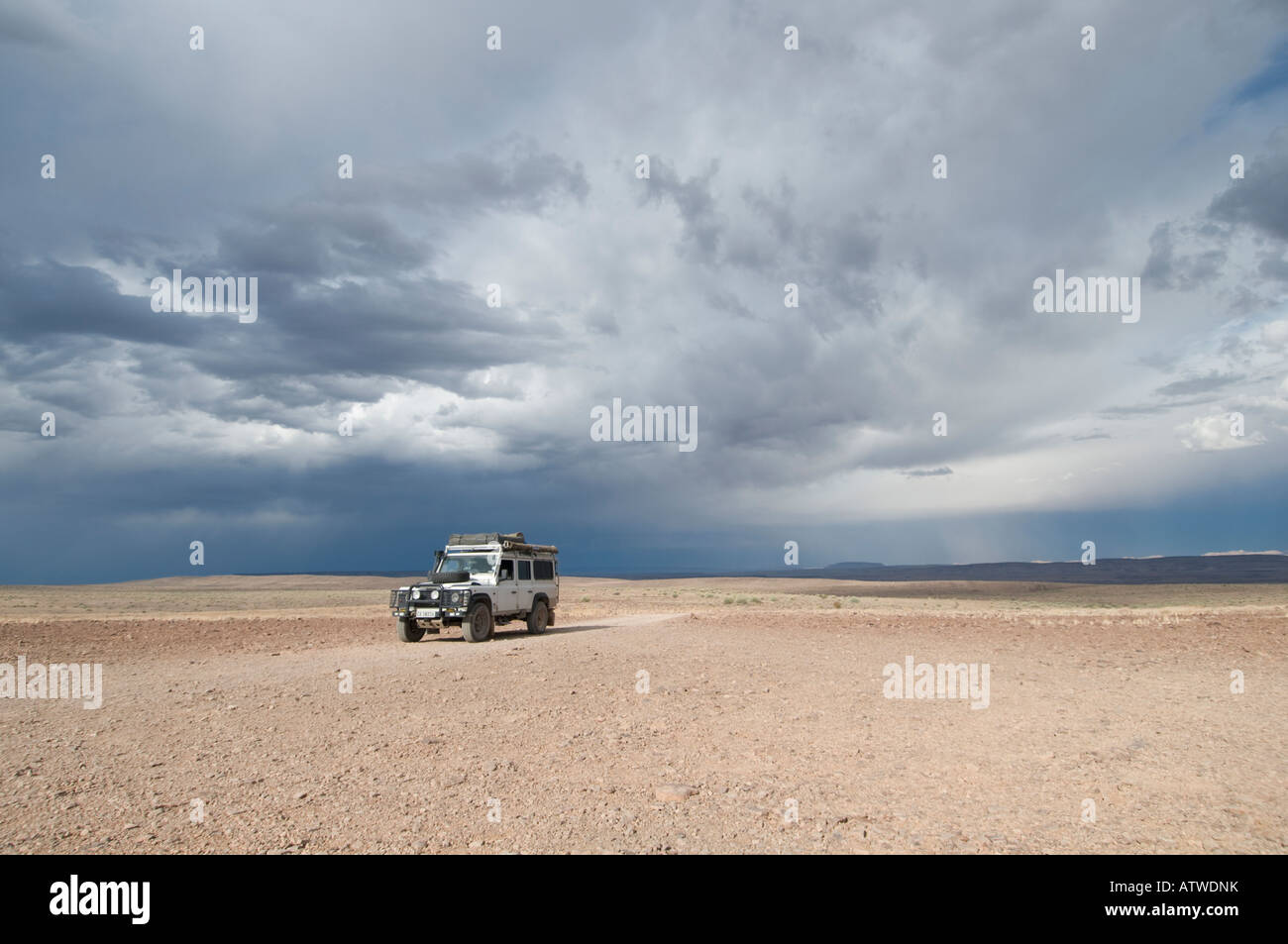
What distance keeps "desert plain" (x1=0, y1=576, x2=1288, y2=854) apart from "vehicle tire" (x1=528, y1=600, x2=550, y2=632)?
6.84 metres

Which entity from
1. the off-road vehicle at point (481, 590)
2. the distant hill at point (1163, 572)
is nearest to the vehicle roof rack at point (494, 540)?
the off-road vehicle at point (481, 590)

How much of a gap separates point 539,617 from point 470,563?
136 inches

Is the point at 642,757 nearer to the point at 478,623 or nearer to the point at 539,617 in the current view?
the point at 478,623

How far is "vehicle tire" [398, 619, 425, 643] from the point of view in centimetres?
2231

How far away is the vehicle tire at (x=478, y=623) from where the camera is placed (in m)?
21.8

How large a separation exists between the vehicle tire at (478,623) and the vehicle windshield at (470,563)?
4.58 ft

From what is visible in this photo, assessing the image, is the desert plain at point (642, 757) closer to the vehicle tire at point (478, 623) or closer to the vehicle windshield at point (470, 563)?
the vehicle tire at point (478, 623)

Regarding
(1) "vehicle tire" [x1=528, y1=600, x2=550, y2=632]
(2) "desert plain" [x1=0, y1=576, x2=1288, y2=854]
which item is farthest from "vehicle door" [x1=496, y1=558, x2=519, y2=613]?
(2) "desert plain" [x1=0, y1=576, x2=1288, y2=854]

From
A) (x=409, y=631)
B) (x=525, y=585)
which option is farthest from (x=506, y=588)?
(x=409, y=631)

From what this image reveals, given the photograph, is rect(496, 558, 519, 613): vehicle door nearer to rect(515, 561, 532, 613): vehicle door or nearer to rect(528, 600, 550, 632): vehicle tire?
rect(515, 561, 532, 613): vehicle door

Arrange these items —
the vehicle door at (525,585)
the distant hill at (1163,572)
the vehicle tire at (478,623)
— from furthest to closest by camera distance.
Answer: the distant hill at (1163,572) < the vehicle door at (525,585) < the vehicle tire at (478,623)
